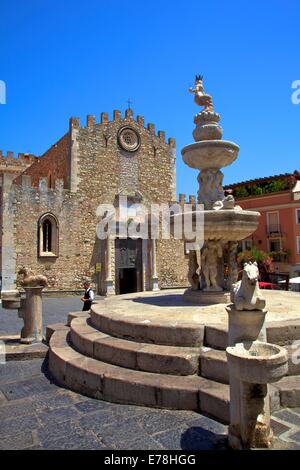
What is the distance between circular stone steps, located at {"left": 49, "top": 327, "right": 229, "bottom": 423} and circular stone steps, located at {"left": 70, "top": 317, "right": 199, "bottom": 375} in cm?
9

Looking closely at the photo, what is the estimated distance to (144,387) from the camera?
3.65m

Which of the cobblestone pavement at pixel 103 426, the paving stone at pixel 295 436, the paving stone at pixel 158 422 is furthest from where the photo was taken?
the paving stone at pixel 158 422

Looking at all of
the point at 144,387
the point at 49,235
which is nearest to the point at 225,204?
the point at 144,387

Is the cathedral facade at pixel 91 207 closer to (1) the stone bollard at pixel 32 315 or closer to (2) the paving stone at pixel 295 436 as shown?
(1) the stone bollard at pixel 32 315

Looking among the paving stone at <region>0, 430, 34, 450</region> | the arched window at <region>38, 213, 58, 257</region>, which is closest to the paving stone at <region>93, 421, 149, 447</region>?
the paving stone at <region>0, 430, 34, 450</region>

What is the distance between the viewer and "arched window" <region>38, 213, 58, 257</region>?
1894 cm

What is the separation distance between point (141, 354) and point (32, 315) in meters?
3.67

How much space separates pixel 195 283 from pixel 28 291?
355cm

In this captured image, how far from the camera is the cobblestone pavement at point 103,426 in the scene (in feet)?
9.58

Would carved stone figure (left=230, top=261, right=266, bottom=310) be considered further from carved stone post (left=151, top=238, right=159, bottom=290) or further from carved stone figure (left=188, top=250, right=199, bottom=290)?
carved stone post (left=151, top=238, right=159, bottom=290)

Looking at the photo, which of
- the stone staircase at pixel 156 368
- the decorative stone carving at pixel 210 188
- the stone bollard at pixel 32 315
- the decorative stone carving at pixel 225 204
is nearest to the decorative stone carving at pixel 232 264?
the decorative stone carving at pixel 225 204

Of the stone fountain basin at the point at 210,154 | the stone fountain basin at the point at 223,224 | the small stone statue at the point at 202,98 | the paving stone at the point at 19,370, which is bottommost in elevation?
the paving stone at the point at 19,370

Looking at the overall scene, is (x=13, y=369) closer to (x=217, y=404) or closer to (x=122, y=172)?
(x=217, y=404)
